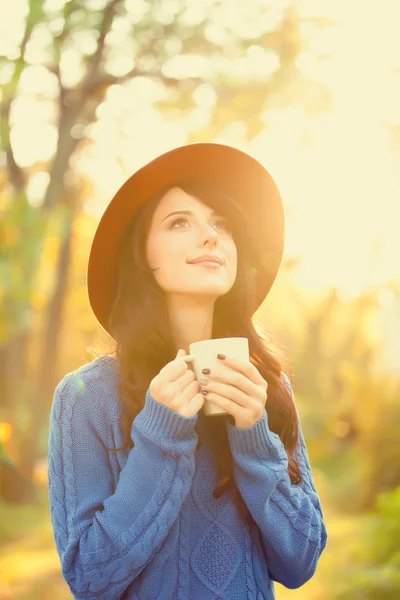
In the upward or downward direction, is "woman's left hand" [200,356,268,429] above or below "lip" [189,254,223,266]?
below

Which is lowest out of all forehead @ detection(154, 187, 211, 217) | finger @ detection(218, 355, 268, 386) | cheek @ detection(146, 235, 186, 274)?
finger @ detection(218, 355, 268, 386)

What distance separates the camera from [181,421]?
74.8 inches

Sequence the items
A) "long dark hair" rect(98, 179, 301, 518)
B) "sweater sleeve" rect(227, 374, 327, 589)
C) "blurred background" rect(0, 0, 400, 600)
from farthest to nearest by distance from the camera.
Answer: "blurred background" rect(0, 0, 400, 600), "long dark hair" rect(98, 179, 301, 518), "sweater sleeve" rect(227, 374, 327, 589)

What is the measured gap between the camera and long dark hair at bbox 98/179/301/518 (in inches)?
83.6

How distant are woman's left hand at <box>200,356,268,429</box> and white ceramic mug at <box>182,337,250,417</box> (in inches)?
0.7

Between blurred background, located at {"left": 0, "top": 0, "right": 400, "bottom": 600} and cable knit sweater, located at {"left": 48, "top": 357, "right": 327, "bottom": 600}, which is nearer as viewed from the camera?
cable knit sweater, located at {"left": 48, "top": 357, "right": 327, "bottom": 600}

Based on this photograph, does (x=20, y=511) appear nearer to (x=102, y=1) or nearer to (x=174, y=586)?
(x=102, y=1)

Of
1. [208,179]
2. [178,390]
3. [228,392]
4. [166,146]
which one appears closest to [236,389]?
[228,392]

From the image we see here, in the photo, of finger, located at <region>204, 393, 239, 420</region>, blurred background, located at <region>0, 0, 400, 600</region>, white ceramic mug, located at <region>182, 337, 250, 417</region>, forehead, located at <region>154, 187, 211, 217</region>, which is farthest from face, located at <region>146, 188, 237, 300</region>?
blurred background, located at <region>0, 0, 400, 600</region>

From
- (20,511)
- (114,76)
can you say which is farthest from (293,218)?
(20,511)

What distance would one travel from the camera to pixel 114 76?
375 inches

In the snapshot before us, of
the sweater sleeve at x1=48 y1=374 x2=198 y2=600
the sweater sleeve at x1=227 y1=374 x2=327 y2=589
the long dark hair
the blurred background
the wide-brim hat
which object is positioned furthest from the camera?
the blurred background

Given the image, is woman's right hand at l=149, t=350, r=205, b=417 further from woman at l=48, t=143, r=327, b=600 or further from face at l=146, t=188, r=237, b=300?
face at l=146, t=188, r=237, b=300

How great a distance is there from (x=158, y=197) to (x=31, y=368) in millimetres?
20576
